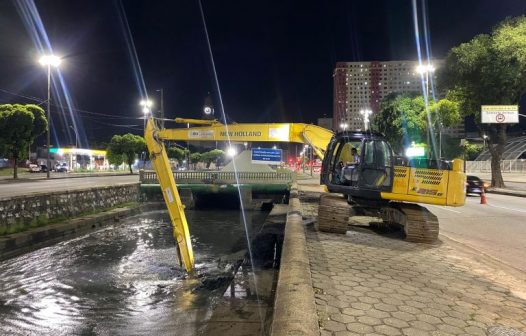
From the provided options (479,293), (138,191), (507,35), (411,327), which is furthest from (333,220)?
(507,35)

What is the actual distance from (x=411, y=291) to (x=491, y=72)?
27614 mm

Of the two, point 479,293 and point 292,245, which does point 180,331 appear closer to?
point 292,245

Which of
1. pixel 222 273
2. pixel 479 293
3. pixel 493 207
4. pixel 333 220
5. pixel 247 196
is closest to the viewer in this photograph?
pixel 479 293

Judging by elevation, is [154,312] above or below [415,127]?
below

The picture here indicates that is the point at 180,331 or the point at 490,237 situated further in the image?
the point at 490,237

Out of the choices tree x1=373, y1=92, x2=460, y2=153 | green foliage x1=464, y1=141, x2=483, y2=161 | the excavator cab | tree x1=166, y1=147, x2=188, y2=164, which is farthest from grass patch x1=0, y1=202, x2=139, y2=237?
green foliage x1=464, y1=141, x2=483, y2=161

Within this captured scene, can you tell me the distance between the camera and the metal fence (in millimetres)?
61500

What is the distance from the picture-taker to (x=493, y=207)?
63.5ft

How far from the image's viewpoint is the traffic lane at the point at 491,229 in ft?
31.3

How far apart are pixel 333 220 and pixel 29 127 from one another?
35.1 m

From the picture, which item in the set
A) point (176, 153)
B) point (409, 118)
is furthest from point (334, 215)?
point (176, 153)

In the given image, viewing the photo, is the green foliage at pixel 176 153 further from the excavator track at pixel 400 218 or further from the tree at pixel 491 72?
the excavator track at pixel 400 218

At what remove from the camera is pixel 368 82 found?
73.1 m

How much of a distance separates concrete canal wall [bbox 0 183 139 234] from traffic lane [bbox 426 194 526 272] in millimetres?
12726
